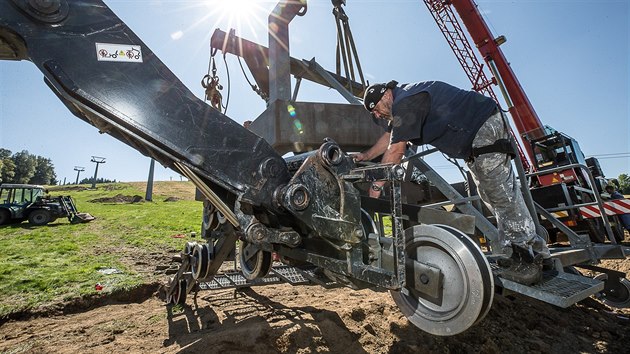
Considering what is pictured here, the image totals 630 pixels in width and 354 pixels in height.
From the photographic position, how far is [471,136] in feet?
7.58

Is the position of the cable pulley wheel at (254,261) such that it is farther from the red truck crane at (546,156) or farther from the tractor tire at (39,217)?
the tractor tire at (39,217)

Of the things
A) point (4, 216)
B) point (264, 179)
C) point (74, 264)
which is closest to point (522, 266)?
point (264, 179)

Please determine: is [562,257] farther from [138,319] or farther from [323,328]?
[138,319]

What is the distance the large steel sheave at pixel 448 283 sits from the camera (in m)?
1.62

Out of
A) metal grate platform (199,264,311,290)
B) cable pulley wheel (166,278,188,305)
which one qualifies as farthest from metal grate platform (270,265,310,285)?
cable pulley wheel (166,278,188,305)

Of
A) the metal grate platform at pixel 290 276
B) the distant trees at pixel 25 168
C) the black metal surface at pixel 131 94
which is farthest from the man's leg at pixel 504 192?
the distant trees at pixel 25 168

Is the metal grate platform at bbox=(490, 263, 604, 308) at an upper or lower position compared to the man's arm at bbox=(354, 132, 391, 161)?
lower

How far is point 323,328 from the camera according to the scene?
3105 mm

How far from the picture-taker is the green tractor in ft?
53.6

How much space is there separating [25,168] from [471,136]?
308 ft

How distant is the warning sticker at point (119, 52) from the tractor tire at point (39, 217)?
2024cm

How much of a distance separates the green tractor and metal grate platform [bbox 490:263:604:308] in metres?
21.1

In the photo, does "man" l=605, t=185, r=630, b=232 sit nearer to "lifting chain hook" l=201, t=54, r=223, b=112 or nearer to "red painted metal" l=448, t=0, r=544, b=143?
"red painted metal" l=448, t=0, r=544, b=143

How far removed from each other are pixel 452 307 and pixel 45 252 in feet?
35.3
